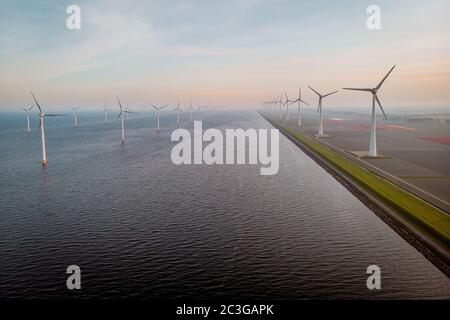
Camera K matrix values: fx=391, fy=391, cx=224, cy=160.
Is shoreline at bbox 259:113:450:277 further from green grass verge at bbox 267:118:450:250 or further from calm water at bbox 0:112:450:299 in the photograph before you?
calm water at bbox 0:112:450:299

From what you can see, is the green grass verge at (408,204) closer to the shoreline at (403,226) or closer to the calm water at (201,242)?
the shoreline at (403,226)

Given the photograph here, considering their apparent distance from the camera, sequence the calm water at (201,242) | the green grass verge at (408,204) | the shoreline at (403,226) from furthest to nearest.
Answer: the green grass verge at (408,204) < the shoreline at (403,226) < the calm water at (201,242)

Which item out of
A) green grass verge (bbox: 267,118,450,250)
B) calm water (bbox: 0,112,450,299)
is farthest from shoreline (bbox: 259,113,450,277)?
calm water (bbox: 0,112,450,299)

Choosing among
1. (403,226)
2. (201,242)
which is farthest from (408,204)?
(201,242)

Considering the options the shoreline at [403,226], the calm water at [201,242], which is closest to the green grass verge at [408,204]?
the shoreline at [403,226]

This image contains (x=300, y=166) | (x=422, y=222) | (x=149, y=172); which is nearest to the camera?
(x=422, y=222)

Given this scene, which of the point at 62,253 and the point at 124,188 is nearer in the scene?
the point at 62,253

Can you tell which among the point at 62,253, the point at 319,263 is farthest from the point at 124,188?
the point at 319,263
